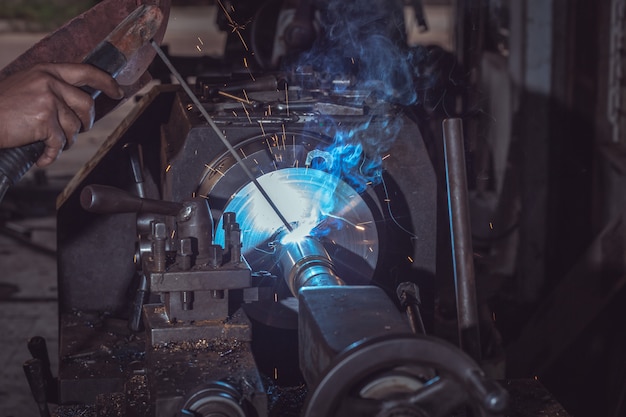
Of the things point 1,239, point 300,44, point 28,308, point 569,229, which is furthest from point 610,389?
point 1,239

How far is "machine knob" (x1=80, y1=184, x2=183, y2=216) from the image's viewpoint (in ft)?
5.05

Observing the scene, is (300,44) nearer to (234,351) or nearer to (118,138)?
(118,138)

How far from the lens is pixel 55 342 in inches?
162

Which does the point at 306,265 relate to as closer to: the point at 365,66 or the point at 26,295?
the point at 365,66

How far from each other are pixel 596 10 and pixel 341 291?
311 cm

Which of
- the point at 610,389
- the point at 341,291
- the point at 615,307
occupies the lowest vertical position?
the point at 610,389

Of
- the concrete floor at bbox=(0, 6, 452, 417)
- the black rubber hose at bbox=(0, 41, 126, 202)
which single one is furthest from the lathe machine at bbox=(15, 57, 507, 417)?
the concrete floor at bbox=(0, 6, 452, 417)

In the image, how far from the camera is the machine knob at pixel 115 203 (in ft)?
5.05

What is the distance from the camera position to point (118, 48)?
168 cm

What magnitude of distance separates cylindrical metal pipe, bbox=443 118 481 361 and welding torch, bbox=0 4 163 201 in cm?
64

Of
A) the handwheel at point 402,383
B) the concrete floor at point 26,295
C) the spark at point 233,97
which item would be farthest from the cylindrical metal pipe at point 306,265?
the concrete floor at point 26,295

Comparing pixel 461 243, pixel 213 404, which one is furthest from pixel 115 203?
pixel 461 243

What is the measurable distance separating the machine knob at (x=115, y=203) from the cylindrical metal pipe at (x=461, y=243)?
511 millimetres

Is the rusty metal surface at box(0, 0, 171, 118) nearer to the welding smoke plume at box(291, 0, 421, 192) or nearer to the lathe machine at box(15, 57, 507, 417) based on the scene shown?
the lathe machine at box(15, 57, 507, 417)
